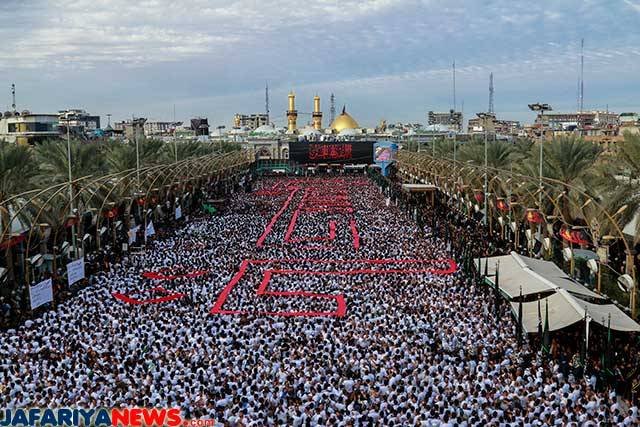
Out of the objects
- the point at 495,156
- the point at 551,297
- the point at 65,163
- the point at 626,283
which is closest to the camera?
the point at 551,297

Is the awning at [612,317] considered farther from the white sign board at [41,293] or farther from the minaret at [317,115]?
the minaret at [317,115]

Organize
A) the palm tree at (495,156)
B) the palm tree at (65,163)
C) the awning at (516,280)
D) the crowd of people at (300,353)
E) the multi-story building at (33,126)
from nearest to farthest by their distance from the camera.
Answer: the crowd of people at (300,353) < the awning at (516,280) < the palm tree at (65,163) < the palm tree at (495,156) < the multi-story building at (33,126)

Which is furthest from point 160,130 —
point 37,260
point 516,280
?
point 516,280

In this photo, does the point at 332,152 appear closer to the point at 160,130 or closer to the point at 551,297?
the point at 551,297

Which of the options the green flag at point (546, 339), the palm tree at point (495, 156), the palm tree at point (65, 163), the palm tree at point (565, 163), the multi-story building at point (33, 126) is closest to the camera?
the green flag at point (546, 339)

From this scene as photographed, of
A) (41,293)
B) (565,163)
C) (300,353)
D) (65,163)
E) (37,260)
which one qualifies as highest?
(65,163)

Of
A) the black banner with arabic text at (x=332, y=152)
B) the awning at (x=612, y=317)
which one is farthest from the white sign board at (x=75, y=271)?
the black banner with arabic text at (x=332, y=152)
